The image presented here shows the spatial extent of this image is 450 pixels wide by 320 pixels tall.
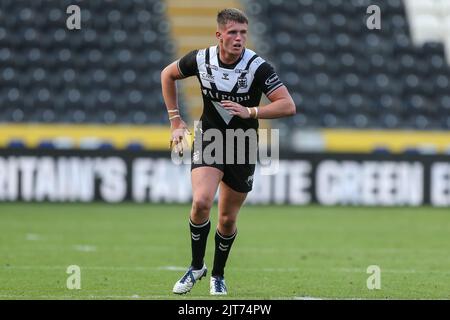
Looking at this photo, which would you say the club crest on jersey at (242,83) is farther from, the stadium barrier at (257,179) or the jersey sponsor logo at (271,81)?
the stadium barrier at (257,179)

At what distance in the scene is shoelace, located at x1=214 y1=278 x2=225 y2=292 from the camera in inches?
363

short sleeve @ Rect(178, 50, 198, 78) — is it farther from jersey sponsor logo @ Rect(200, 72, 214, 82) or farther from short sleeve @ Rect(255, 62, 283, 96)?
short sleeve @ Rect(255, 62, 283, 96)

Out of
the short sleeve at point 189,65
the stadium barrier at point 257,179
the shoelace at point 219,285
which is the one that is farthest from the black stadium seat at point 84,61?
the shoelace at point 219,285

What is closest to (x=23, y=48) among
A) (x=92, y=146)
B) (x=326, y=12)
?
(x=92, y=146)

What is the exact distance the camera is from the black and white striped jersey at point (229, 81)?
9.12 m

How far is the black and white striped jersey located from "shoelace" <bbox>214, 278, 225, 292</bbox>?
4.23 ft

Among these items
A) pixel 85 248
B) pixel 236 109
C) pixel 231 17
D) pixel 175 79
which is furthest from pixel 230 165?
pixel 85 248

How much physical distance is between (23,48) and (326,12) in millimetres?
7589

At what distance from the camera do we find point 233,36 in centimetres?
891

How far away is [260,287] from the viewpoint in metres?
9.76

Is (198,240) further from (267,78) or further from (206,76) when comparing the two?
(267,78)

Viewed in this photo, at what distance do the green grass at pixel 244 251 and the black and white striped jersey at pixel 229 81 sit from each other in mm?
1480

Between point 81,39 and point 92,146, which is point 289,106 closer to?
point 92,146

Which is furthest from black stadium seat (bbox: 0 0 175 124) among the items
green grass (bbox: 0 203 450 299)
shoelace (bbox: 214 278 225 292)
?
shoelace (bbox: 214 278 225 292)
